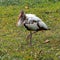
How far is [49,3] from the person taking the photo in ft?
39.9

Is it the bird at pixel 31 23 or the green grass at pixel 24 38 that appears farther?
the bird at pixel 31 23

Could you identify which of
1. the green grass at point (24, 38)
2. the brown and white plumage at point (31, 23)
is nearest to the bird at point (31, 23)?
the brown and white plumage at point (31, 23)

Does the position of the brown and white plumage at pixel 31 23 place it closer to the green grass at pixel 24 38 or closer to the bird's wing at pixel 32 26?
the bird's wing at pixel 32 26

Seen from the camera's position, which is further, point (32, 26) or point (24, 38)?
point (24, 38)

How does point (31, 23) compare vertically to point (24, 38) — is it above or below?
above

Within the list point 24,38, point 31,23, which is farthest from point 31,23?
point 24,38

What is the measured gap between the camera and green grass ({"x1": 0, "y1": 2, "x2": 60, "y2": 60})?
316 inches

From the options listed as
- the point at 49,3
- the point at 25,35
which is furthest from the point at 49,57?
the point at 49,3

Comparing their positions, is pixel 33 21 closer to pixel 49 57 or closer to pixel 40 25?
pixel 40 25

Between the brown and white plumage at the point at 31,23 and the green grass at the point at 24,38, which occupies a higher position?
the brown and white plumage at the point at 31,23

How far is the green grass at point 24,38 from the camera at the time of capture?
316 inches

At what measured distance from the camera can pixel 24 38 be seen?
9.09 meters

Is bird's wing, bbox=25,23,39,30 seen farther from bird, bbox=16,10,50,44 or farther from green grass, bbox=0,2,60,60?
green grass, bbox=0,2,60,60

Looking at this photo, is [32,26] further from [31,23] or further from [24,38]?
[24,38]
